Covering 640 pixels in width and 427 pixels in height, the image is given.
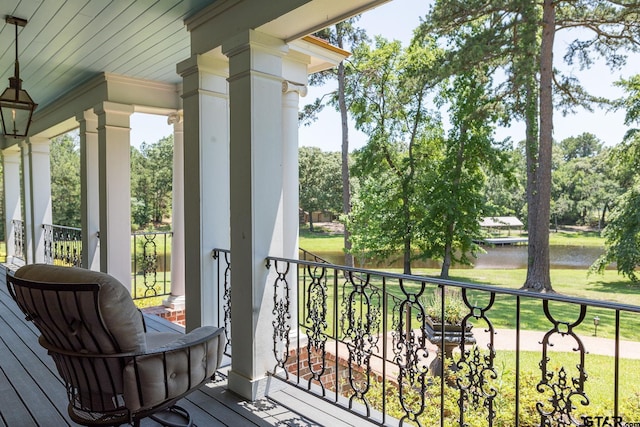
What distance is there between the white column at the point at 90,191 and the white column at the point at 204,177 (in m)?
2.65

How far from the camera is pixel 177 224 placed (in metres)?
5.56

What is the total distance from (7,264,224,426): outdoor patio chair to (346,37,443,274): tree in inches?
510

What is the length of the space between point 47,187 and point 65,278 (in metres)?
6.71

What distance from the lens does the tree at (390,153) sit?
14.7 meters

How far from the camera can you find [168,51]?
379 centimetres

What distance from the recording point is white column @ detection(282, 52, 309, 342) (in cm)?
370

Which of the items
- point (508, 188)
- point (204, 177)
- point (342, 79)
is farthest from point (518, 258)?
point (204, 177)

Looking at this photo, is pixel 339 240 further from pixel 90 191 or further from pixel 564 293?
pixel 90 191

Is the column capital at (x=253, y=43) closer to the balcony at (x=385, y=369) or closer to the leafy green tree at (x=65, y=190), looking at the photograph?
the balcony at (x=385, y=369)

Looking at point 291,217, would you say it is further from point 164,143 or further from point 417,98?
point 164,143

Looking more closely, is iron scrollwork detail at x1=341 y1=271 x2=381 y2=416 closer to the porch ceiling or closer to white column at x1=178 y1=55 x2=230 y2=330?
white column at x1=178 y1=55 x2=230 y2=330

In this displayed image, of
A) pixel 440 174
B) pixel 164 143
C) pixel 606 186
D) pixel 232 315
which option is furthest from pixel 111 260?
pixel 606 186

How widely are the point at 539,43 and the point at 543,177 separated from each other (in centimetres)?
357

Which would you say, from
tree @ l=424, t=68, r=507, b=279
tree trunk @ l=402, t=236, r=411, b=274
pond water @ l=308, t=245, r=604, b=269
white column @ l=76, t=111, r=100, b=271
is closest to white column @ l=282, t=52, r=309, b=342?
white column @ l=76, t=111, r=100, b=271
